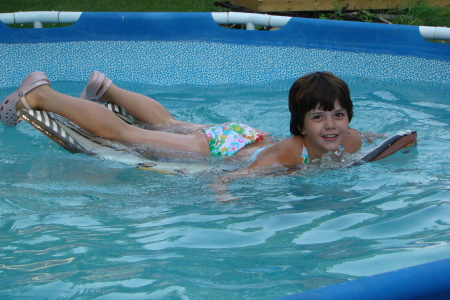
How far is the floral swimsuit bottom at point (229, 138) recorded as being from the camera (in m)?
3.67

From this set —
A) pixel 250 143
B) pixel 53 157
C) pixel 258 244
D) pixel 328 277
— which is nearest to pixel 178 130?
pixel 250 143

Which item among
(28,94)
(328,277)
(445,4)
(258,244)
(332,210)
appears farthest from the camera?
(445,4)

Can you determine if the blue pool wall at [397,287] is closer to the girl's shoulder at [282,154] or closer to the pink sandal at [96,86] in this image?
the girl's shoulder at [282,154]

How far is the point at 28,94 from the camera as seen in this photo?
364 cm

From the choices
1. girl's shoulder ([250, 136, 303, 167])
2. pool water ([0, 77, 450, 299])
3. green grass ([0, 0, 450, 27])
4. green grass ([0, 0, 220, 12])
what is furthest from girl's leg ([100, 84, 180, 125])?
green grass ([0, 0, 220, 12])

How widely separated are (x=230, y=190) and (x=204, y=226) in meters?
0.51

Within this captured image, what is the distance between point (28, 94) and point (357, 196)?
6.86 feet

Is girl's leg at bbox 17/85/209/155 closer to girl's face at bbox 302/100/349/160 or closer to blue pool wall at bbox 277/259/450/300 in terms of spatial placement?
girl's face at bbox 302/100/349/160

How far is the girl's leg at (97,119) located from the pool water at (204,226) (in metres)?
0.19

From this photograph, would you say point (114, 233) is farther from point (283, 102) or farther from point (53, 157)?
point (283, 102)

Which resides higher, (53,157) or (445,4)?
(445,4)

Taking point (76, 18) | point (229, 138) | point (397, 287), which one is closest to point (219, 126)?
point (229, 138)

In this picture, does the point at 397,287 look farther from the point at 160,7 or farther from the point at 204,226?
the point at 160,7

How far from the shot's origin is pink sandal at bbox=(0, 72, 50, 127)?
3.65 meters
